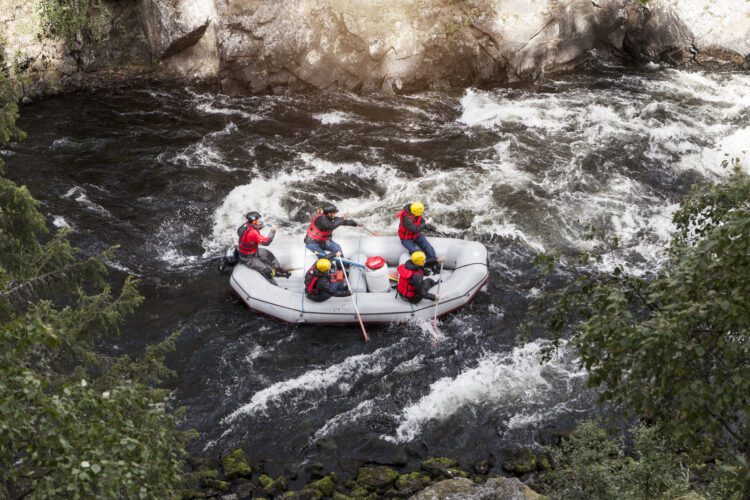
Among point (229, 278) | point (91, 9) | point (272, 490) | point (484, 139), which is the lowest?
point (272, 490)

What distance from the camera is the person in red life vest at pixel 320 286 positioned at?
11953mm

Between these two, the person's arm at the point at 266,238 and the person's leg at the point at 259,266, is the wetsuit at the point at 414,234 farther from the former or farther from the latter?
the person's leg at the point at 259,266

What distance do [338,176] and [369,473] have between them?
8.50m

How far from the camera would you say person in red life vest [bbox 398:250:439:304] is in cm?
1191

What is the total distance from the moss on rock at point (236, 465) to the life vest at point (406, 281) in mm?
3944

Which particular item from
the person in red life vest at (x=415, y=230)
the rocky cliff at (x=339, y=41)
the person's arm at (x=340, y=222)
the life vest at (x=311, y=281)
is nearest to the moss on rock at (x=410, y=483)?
the life vest at (x=311, y=281)

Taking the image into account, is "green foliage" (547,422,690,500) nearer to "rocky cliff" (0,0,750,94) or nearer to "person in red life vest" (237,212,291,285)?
"person in red life vest" (237,212,291,285)

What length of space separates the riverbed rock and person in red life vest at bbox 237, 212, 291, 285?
539 cm

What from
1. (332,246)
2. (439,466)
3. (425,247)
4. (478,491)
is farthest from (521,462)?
(332,246)

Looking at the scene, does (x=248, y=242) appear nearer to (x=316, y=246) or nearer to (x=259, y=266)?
(x=259, y=266)

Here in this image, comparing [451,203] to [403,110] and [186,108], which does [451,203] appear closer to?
[403,110]

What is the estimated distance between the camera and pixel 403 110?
63.2 ft

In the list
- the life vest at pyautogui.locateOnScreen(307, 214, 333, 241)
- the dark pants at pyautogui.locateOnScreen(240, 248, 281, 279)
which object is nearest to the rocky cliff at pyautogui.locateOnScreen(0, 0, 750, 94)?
the life vest at pyautogui.locateOnScreen(307, 214, 333, 241)

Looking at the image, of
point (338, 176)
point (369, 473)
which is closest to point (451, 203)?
point (338, 176)
